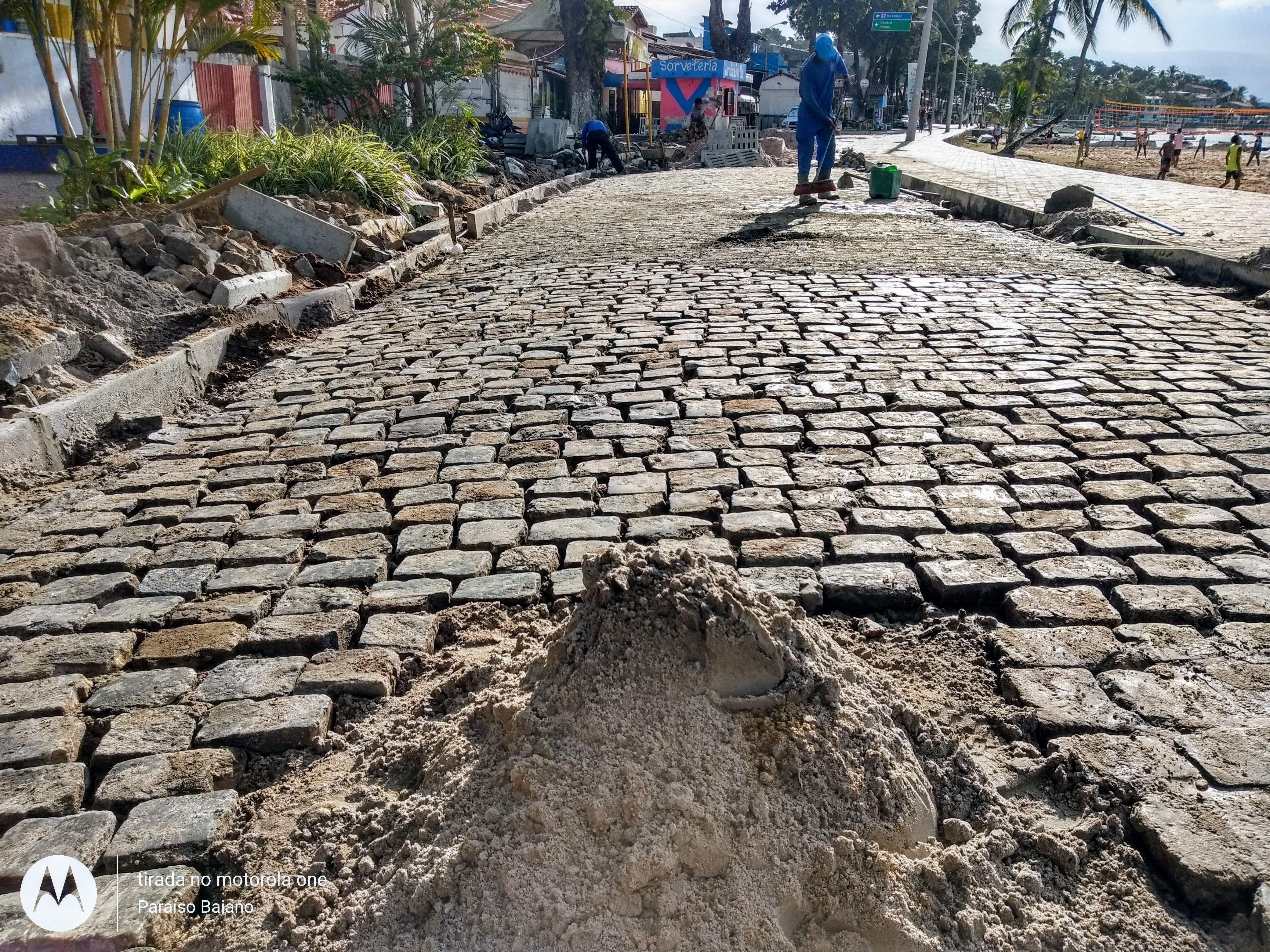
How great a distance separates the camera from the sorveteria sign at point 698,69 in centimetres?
3197

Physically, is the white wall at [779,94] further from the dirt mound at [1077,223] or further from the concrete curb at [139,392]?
the concrete curb at [139,392]

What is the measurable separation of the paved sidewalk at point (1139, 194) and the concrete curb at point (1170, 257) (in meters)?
0.26

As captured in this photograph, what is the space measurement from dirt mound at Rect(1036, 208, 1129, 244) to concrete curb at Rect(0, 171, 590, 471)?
7.65 meters

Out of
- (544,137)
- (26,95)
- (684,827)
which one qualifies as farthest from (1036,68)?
(684,827)

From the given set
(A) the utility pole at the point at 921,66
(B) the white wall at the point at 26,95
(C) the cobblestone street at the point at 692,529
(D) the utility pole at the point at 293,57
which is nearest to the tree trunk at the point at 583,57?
(D) the utility pole at the point at 293,57

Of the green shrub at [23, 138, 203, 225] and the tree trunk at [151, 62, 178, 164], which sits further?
the tree trunk at [151, 62, 178, 164]

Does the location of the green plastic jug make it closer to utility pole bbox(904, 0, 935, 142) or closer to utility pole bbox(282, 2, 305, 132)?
utility pole bbox(282, 2, 305, 132)

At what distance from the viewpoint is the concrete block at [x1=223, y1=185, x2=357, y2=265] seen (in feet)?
28.1

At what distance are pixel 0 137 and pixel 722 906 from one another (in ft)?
52.8

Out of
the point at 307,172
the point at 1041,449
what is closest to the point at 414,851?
the point at 1041,449

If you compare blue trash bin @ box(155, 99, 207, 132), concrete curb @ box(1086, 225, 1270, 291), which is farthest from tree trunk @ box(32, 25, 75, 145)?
concrete curb @ box(1086, 225, 1270, 291)

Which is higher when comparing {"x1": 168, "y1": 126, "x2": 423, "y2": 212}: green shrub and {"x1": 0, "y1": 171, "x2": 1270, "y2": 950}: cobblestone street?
{"x1": 168, "y1": 126, "x2": 423, "y2": 212}: green shrub

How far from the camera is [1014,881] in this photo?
187 cm

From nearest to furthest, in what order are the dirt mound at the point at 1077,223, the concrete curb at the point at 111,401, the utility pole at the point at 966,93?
the concrete curb at the point at 111,401, the dirt mound at the point at 1077,223, the utility pole at the point at 966,93
